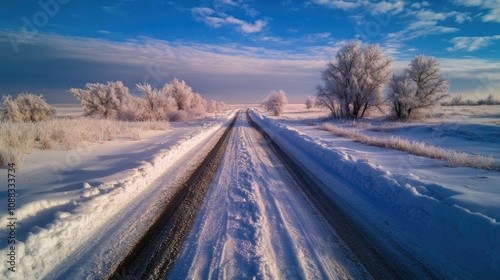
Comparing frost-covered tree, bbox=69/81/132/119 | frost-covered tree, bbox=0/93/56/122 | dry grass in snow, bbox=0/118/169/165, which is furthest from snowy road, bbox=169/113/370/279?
frost-covered tree, bbox=69/81/132/119

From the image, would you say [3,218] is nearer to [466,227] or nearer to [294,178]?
[294,178]

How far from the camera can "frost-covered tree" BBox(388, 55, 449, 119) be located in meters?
29.9

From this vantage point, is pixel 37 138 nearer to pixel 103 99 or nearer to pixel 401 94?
pixel 103 99

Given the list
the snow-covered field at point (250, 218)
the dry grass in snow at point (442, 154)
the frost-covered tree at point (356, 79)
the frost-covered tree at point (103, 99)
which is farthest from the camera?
the frost-covered tree at point (103, 99)

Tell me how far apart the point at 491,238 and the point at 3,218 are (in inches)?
307

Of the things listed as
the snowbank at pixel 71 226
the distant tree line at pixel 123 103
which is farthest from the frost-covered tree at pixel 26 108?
the snowbank at pixel 71 226

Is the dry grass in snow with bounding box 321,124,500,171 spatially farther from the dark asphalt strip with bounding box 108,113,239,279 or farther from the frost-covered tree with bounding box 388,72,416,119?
the frost-covered tree with bounding box 388,72,416,119

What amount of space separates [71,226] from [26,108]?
27.5 m

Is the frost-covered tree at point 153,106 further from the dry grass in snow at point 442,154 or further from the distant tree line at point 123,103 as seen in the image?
the dry grass in snow at point 442,154

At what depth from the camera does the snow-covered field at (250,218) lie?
11.2 ft

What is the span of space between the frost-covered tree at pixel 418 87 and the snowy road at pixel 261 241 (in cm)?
3055

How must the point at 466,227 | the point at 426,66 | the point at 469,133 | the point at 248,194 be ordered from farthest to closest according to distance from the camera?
the point at 426,66 → the point at 469,133 → the point at 248,194 → the point at 466,227

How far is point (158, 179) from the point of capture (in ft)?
24.6

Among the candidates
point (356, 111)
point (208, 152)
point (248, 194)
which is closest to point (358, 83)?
point (356, 111)
